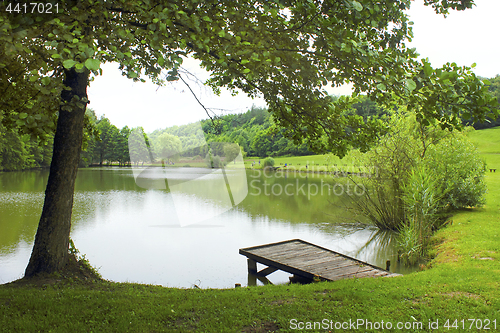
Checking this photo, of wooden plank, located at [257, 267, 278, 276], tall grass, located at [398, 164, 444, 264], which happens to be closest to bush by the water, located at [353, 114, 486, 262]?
tall grass, located at [398, 164, 444, 264]

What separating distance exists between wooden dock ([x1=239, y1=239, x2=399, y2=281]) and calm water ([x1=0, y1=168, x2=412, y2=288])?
2.46 ft

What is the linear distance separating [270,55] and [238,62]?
472 mm

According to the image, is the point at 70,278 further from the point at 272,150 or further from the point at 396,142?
the point at 272,150

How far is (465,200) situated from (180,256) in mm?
10605

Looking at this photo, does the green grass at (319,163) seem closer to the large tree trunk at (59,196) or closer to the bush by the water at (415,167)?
the bush by the water at (415,167)

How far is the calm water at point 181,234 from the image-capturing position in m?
8.87

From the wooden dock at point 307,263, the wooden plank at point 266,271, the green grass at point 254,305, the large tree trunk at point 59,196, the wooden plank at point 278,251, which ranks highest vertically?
the large tree trunk at point 59,196

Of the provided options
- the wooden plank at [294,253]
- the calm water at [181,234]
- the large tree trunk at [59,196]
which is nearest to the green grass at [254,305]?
the large tree trunk at [59,196]

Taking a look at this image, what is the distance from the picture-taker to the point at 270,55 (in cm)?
427

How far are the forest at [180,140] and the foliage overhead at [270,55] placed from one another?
2.72 ft

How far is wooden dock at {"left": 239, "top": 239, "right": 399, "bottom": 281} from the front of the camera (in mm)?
6961

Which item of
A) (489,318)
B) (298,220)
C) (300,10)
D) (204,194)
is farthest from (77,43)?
(204,194)

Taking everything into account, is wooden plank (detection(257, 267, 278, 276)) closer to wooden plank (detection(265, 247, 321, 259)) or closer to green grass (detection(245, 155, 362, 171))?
wooden plank (detection(265, 247, 321, 259))

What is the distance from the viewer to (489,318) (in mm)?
4047
